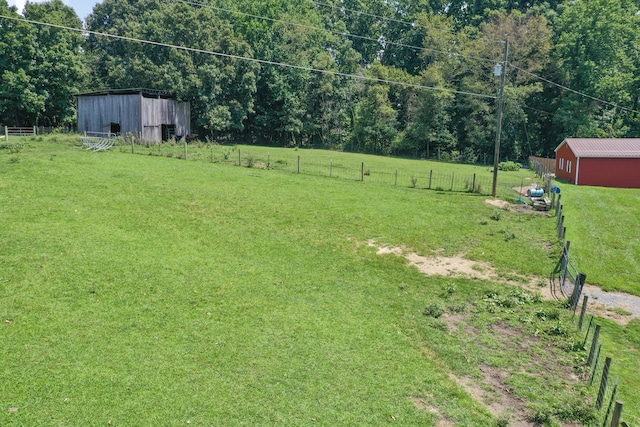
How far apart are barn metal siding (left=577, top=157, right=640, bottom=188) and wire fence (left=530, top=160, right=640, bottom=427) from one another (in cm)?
2107

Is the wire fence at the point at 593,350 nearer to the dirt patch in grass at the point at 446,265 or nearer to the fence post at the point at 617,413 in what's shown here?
the fence post at the point at 617,413

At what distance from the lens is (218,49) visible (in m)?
53.9

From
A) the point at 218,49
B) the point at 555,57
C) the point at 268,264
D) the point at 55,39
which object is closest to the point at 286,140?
the point at 218,49

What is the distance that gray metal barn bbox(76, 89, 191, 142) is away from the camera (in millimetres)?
42875

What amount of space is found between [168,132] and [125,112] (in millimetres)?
5910

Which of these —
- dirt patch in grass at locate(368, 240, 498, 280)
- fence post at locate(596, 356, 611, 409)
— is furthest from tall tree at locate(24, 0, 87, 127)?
fence post at locate(596, 356, 611, 409)

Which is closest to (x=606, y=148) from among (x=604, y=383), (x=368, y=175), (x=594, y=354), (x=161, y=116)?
(x=368, y=175)

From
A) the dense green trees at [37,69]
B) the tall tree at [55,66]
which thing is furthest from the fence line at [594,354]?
the tall tree at [55,66]

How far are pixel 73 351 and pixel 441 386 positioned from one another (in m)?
7.57

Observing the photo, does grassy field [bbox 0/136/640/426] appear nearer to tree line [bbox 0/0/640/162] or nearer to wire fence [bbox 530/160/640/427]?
wire fence [bbox 530/160/640/427]

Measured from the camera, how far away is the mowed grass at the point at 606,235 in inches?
648

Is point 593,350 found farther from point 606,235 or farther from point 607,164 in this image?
point 607,164

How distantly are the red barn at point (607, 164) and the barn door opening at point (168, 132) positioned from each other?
38.3 metres

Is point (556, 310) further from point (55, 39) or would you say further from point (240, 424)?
point (55, 39)
